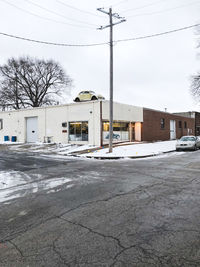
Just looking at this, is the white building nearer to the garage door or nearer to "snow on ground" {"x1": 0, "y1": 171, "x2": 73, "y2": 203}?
the garage door

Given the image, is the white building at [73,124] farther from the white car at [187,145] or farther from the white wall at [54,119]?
the white car at [187,145]

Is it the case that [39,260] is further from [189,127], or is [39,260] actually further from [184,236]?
[189,127]

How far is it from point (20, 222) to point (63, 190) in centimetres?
223

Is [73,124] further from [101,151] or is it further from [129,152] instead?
[129,152]

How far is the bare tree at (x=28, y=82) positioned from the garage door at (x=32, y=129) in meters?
15.9

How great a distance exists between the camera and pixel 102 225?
12.4 feet

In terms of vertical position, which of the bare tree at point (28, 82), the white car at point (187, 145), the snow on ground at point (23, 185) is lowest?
the snow on ground at point (23, 185)

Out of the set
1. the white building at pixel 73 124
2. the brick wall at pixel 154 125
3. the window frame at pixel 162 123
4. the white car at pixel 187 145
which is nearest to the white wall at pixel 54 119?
the white building at pixel 73 124

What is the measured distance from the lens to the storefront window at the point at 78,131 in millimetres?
21856

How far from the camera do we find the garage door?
26531mm

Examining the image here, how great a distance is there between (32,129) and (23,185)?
836 inches

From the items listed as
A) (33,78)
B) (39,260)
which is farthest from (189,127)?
A: (39,260)

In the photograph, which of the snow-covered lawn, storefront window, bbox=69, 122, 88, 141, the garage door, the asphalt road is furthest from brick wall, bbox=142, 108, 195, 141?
the asphalt road

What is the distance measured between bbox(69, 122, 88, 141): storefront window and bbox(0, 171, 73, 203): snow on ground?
13.6 m
